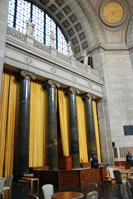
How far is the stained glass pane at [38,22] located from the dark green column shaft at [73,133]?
26.8ft

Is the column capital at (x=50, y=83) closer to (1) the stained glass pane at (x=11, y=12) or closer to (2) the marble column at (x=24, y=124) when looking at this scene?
(2) the marble column at (x=24, y=124)

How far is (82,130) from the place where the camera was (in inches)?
627

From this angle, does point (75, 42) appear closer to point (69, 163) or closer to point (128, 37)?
point (128, 37)

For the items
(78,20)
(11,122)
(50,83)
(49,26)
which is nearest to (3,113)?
(11,122)

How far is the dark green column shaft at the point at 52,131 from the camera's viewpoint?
11820 millimetres

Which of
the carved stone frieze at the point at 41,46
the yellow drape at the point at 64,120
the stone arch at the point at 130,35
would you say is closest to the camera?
the carved stone frieze at the point at 41,46

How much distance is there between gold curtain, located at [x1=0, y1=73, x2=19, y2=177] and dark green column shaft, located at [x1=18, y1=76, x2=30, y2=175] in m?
0.59

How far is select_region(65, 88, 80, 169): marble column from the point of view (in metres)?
13.6

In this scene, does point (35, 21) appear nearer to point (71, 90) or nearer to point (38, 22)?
point (38, 22)

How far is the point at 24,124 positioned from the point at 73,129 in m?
4.57

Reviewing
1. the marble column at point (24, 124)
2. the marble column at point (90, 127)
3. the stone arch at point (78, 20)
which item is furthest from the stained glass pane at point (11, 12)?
the marble column at point (90, 127)

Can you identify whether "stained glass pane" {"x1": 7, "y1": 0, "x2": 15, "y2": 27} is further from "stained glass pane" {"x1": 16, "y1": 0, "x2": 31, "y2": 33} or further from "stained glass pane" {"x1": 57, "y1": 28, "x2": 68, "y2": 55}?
"stained glass pane" {"x1": 57, "y1": 28, "x2": 68, "y2": 55}

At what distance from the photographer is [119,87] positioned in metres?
18.9


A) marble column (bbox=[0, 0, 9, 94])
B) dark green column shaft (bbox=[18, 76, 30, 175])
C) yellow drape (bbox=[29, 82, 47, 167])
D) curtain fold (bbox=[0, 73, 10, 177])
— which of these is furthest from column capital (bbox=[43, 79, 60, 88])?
marble column (bbox=[0, 0, 9, 94])
